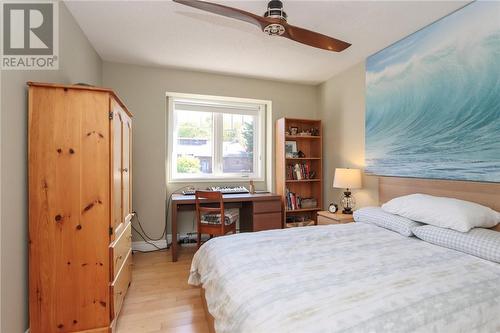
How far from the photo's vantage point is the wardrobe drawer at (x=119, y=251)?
5.62 ft

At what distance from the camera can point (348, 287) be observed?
3.78 ft

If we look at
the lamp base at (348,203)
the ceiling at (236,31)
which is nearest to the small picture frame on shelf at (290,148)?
the lamp base at (348,203)

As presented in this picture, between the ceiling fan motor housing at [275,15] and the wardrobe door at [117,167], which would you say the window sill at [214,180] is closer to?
the wardrobe door at [117,167]

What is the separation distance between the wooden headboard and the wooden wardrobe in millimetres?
2629

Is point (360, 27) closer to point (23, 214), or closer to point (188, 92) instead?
point (188, 92)

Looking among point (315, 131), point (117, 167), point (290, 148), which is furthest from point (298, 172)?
point (117, 167)

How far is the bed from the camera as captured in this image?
0.95 meters

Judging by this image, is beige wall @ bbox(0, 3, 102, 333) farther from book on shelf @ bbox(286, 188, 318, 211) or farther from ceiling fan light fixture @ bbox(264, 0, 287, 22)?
book on shelf @ bbox(286, 188, 318, 211)

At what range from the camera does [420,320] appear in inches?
37.7

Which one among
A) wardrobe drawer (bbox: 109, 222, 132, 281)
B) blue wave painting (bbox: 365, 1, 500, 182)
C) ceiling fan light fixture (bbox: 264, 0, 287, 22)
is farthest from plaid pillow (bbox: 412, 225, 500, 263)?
wardrobe drawer (bbox: 109, 222, 132, 281)

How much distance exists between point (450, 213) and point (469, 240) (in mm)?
223

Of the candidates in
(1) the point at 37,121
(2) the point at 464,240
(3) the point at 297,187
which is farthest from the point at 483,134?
(1) the point at 37,121

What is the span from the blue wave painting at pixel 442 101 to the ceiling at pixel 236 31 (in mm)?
168

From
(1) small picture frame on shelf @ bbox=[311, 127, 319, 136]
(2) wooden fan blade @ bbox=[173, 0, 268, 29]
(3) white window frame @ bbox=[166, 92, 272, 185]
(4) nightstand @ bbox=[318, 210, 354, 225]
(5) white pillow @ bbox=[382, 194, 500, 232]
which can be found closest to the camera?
(2) wooden fan blade @ bbox=[173, 0, 268, 29]
